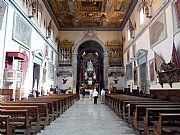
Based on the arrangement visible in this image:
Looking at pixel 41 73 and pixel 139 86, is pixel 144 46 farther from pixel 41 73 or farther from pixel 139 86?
pixel 41 73

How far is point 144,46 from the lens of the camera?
43.8ft

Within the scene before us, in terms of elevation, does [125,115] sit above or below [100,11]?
below

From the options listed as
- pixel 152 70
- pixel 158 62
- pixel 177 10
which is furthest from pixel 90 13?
pixel 177 10

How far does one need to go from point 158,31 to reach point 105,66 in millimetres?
11829

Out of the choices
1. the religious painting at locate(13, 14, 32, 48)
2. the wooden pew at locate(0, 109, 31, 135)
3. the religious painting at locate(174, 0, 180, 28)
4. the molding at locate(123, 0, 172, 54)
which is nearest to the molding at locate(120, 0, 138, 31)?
the molding at locate(123, 0, 172, 54)

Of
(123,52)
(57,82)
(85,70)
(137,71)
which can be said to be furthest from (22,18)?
(85,70)

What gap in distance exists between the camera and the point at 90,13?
62.1ft

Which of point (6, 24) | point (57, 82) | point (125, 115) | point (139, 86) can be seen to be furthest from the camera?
point (57, 82)

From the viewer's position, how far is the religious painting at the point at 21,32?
964 centimetres

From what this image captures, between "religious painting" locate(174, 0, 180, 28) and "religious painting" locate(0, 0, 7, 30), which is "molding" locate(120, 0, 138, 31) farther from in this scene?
"religious painting" locate(0, 0, 7, 30)

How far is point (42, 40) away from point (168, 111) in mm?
12638

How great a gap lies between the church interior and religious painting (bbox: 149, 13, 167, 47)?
5 cm

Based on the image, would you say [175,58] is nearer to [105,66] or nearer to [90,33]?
[105,66]

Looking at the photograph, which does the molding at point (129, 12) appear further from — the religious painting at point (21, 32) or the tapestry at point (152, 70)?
the religious painting at point (21, 32)
